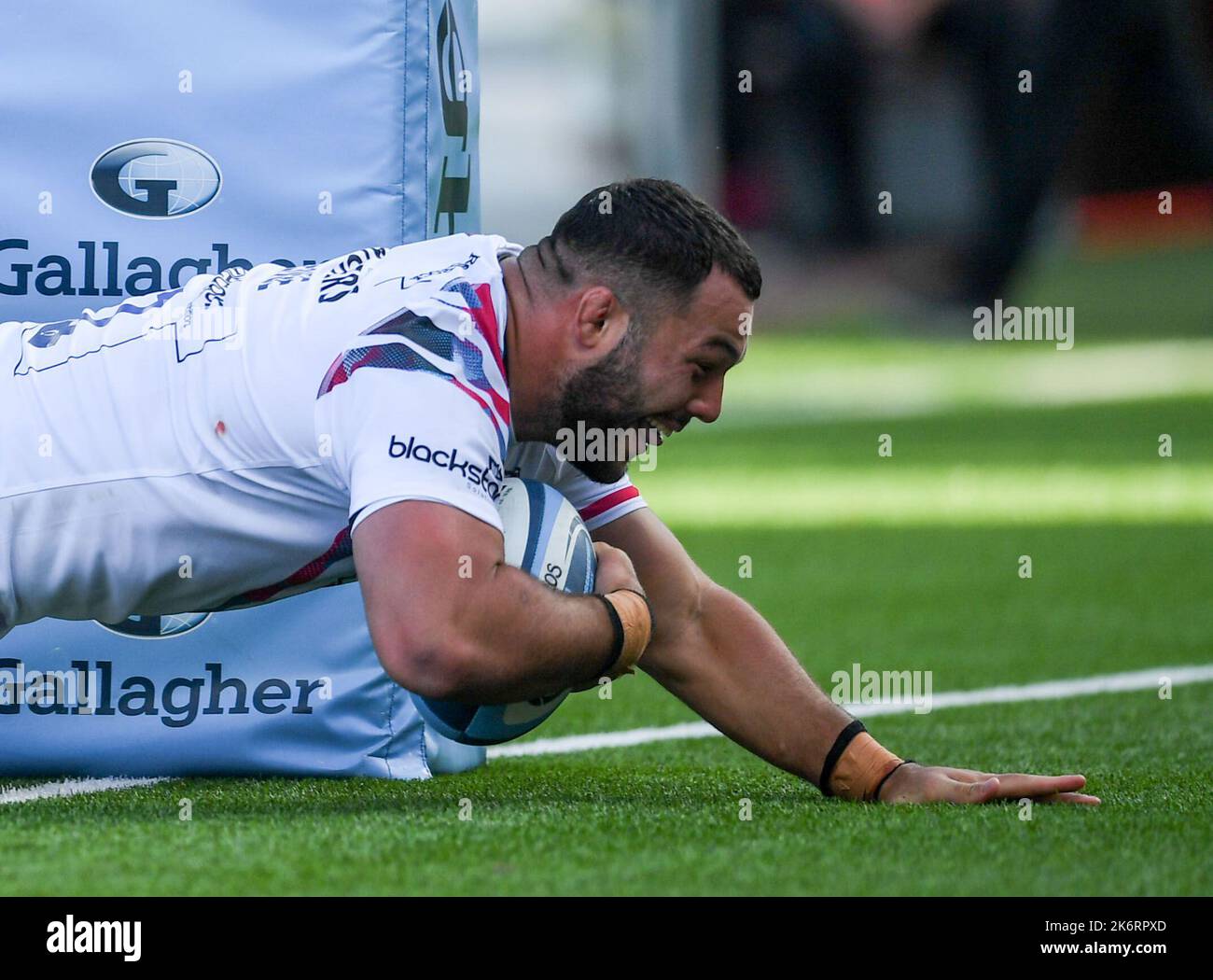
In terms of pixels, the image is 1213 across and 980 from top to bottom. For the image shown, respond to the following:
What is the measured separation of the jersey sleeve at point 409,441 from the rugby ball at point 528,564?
0.76 ft

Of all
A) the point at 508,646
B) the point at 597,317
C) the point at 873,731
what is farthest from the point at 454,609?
the point at 873,731

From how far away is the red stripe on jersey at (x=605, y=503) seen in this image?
4234 mm

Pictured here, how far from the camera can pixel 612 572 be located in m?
3.81

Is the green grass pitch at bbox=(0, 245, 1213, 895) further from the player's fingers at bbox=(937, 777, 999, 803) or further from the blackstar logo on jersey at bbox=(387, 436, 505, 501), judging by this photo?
the blackstar logo on jersey at bbox=(387, 436, 505, 501)

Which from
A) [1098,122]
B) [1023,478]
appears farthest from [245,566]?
[1098,122]

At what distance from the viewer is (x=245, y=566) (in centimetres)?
375

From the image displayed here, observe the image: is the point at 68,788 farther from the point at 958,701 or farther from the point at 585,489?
the point at 958,701

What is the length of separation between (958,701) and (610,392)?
2429 millimetres

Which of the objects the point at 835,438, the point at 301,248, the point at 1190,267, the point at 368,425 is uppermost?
the point at 1190,267

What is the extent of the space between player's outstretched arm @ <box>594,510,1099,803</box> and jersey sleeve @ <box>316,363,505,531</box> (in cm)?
83

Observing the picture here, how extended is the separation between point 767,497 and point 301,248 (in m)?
6.90

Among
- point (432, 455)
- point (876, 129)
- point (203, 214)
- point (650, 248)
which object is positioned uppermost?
point (876, 129)
